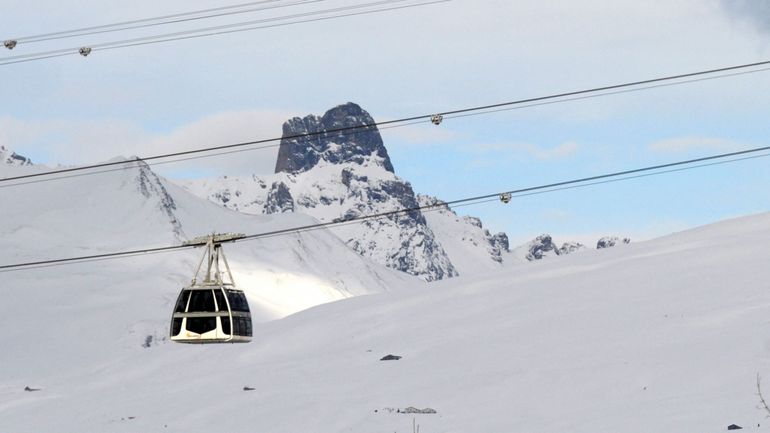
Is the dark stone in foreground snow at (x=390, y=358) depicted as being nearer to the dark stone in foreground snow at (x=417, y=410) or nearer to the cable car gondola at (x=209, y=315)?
the dark stone in foreground snow at (x=417, y=410)

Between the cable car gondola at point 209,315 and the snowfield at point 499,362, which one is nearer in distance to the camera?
the cable car gondola at point 209,315

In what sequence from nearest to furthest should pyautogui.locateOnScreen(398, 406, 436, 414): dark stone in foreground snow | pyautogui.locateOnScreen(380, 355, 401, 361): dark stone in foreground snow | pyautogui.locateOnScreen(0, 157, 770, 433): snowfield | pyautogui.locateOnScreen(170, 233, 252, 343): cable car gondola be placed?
pyautogui.locateOnScreen(170, 233, 252, 343): cable car gondola
pyautogui.locateOnScreen(0, 157, 770, 433): snowfield
pyautogui.locateOnScreen(398, 406, 436, 414): dark stone in foreground snow
pyautogui.locateOnScreen(380, 355, 401, 361): dark stone in foreground snow

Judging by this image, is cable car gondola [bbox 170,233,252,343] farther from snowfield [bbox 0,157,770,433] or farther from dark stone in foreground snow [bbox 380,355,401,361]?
dark stone in foreground snow [bbox 380,355,401,361]

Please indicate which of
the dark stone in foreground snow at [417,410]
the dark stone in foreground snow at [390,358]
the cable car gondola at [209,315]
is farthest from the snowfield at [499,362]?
the cable car gondola at [209,315]

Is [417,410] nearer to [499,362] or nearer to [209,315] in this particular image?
[499,362]

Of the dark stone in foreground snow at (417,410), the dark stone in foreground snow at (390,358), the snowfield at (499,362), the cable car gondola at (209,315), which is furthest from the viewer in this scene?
the dark stone in foreground snow at (390,358)

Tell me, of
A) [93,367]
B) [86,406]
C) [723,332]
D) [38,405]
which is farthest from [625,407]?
[93,367]

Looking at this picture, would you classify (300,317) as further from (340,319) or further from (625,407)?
(625,407)

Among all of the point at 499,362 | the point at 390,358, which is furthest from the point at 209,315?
the point at 390,358

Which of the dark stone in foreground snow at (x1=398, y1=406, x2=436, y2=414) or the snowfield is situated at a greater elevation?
the snowfield

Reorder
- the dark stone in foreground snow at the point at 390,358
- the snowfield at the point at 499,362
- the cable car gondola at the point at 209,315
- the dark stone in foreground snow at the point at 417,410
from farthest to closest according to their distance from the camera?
the dark stone in foreground snow at the point at 390,358 → the dark stone in foreground snow at the point at 417,410 → the snowfield at the point at 499,362 → the cable car gondola at the point at 209,315

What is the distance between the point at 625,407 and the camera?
3741 centimetres

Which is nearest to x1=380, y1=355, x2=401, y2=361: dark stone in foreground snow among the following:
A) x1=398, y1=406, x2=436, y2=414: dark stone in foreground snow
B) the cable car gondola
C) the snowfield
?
the snowfield

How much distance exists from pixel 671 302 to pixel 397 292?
25.2m
